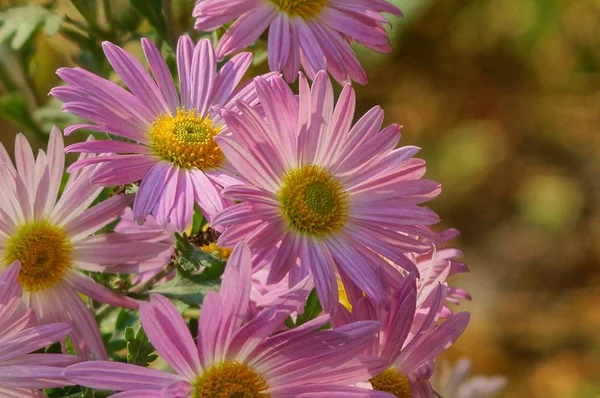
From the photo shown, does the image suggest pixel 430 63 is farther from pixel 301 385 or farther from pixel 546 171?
pixel 301 385

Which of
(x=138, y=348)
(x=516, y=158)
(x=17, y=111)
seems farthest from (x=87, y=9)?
(x=516, y=158)

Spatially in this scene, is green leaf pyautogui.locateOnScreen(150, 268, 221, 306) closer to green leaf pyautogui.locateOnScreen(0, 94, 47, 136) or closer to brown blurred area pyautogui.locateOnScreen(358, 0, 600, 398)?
green leaf pyautogui.locateOnScreen(0, 94, 47, 136)

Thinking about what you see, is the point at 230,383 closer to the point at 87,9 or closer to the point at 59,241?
the point at 59,241

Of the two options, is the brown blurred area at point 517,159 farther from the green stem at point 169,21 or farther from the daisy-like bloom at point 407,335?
the daisy-like bloom at point 407,335

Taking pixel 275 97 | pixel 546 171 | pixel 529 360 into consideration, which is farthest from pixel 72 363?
pixel 546 171

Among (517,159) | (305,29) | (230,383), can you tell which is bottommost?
(230,383)

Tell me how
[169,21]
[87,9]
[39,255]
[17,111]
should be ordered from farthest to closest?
[17,111], [87,9], [169,21], [39,255]

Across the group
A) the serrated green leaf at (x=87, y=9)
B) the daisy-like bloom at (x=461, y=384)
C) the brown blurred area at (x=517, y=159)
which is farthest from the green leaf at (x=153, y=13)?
the brown blurred area at (x=517, y=159)
